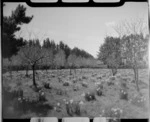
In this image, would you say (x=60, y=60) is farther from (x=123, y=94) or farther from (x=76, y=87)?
(x=123, y=94)

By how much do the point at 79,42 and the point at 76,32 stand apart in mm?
190

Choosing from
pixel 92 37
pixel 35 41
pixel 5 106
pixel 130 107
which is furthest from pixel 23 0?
pixel 130 107

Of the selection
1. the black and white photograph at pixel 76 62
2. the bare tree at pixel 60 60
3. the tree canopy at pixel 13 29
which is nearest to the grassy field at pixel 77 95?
the black and white photograph at pixel 76 62

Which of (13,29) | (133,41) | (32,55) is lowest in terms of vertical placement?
(32,55)

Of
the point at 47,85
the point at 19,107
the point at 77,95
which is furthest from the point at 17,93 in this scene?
the point at 77,95

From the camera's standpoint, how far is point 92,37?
15.8ft

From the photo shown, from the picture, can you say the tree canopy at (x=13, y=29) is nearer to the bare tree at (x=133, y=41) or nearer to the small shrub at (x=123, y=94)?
the bare tree at (x=133, y=41)

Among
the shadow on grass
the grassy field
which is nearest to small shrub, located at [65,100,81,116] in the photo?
the grassy field

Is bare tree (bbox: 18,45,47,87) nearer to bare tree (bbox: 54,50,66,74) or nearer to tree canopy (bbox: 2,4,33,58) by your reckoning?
tree canopy (bbox: 2,4,33,58)

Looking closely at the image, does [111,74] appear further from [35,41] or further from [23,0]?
[23,0]

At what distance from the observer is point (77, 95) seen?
483 cm

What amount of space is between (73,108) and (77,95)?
240 mm

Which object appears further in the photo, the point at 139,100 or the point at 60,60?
the point at 60,60

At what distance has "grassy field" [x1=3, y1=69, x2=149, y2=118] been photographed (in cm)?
477
